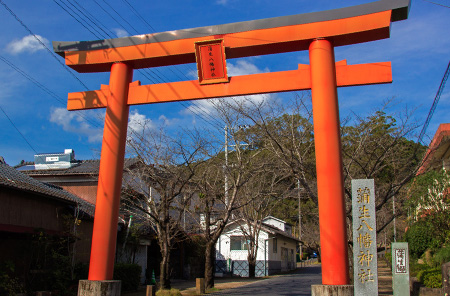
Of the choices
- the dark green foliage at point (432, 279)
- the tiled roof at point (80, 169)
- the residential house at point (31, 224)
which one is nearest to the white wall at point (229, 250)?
the tiled roof at point (80, 169)

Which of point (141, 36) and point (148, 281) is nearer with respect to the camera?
point (141, 36)

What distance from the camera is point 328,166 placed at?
908 cm

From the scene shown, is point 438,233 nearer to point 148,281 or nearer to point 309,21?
point 309,21

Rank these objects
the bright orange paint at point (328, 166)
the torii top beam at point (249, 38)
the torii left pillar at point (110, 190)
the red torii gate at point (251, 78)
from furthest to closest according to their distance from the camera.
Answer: the torii left pillar at point (110, 190), the torii top beam at point (249, 38), the red torii gate at point (251, 78), the bright orange paint at point (328, 166)

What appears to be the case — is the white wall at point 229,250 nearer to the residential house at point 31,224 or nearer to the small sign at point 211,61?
the residential house at point 31,224

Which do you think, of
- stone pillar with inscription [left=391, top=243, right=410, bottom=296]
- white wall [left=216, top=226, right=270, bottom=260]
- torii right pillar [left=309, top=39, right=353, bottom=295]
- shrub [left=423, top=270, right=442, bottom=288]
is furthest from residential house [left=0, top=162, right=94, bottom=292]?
white wall [left=216, top=226, right=270, bottom=260]

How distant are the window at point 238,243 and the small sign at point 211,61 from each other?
24.4 m

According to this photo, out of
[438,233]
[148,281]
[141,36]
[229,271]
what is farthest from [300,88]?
[229,271]

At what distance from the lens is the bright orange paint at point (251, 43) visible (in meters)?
9.59

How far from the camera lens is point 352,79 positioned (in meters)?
9.73

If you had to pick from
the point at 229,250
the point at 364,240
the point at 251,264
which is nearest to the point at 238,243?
the point at 229,250

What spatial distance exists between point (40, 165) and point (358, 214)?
70.2 feet

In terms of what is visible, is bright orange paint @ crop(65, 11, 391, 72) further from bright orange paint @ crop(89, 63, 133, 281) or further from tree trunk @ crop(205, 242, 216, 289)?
tree trunk @ crop(205, 242, 216, 289)

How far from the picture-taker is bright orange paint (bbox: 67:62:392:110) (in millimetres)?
9586
